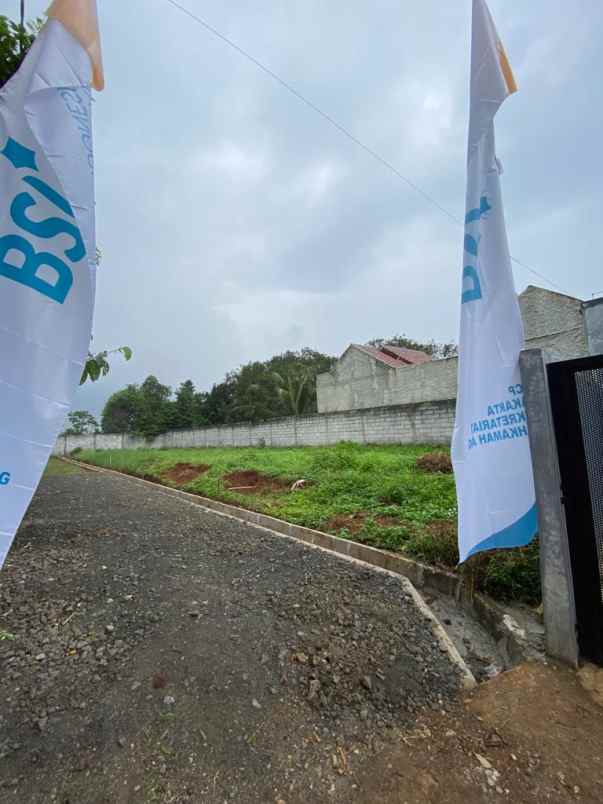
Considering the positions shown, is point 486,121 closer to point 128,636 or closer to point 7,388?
point 7,388

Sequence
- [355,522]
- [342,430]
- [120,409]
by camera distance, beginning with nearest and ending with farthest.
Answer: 1. [355,522]
2. [342,430]
3. [120,409]

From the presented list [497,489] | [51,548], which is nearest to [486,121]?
[497,489]

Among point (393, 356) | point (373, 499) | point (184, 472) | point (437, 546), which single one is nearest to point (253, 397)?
point (393, 356)

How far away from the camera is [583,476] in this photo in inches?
71.9

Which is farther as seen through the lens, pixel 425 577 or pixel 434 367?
pixel 434 367

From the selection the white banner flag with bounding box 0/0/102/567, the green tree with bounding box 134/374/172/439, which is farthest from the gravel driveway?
the green tree with bounding box 134/374/172/439

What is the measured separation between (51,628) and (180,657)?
979mm

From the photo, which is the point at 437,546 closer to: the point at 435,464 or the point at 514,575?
the point at 514,575

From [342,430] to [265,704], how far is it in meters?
10.0

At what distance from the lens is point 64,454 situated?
23609 millimetres

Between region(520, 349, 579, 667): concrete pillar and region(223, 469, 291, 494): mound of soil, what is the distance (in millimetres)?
4769

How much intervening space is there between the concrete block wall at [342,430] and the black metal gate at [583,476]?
7179 mm

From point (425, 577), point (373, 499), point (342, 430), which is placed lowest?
point (425, 577)

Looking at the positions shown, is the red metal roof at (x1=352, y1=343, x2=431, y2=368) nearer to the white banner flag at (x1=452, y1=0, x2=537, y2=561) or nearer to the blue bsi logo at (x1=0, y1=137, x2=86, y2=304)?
the white banner flag at (x1=452, y1=0, x2=537, y2=561)
